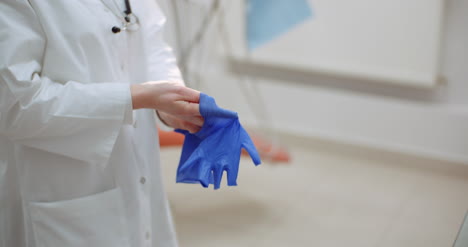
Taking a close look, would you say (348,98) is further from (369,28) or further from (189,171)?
(189,171)

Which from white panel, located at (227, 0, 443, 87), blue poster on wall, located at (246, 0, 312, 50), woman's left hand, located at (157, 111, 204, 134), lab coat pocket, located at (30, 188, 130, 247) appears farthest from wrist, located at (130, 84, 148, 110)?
blue poster on wall, located at (246, 0, 312, 50)

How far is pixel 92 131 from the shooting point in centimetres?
109

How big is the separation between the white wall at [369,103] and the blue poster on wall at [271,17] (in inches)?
5.5

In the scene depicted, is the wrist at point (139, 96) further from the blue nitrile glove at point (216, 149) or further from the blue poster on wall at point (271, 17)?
the blue poster on wall at point (271, 17)

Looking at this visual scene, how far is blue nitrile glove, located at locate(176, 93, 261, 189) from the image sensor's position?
1.12m

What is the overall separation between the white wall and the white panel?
107 millimetres

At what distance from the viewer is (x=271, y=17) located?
117 inches

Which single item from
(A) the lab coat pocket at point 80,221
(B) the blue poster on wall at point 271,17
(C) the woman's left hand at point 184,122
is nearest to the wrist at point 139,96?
(C) the woman's left hand at point 184,122

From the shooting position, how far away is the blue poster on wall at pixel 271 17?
2.88m

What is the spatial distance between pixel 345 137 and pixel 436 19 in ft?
2.69

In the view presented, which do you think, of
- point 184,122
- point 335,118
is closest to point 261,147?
point 335,118

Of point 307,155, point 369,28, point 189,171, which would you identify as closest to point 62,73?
point 189,171

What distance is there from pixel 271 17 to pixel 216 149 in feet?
6.41

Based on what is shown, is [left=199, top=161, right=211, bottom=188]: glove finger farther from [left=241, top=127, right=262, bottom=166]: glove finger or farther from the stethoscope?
the stethoscope
